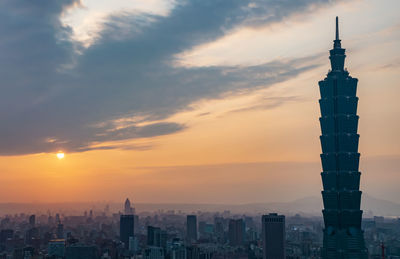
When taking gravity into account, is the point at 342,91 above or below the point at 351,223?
above

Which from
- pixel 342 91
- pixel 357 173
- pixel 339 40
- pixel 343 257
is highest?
pixel 339 40

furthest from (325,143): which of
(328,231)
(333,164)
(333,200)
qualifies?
(328,231)

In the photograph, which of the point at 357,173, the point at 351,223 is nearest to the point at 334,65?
the point at 357,173

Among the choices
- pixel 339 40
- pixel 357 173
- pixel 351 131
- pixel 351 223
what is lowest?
pixel 351 223

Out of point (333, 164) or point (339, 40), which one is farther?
point (339, 40)

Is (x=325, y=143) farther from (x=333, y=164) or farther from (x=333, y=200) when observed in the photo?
(x=333, y=200)

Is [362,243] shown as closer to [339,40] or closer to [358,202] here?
[358,202]
